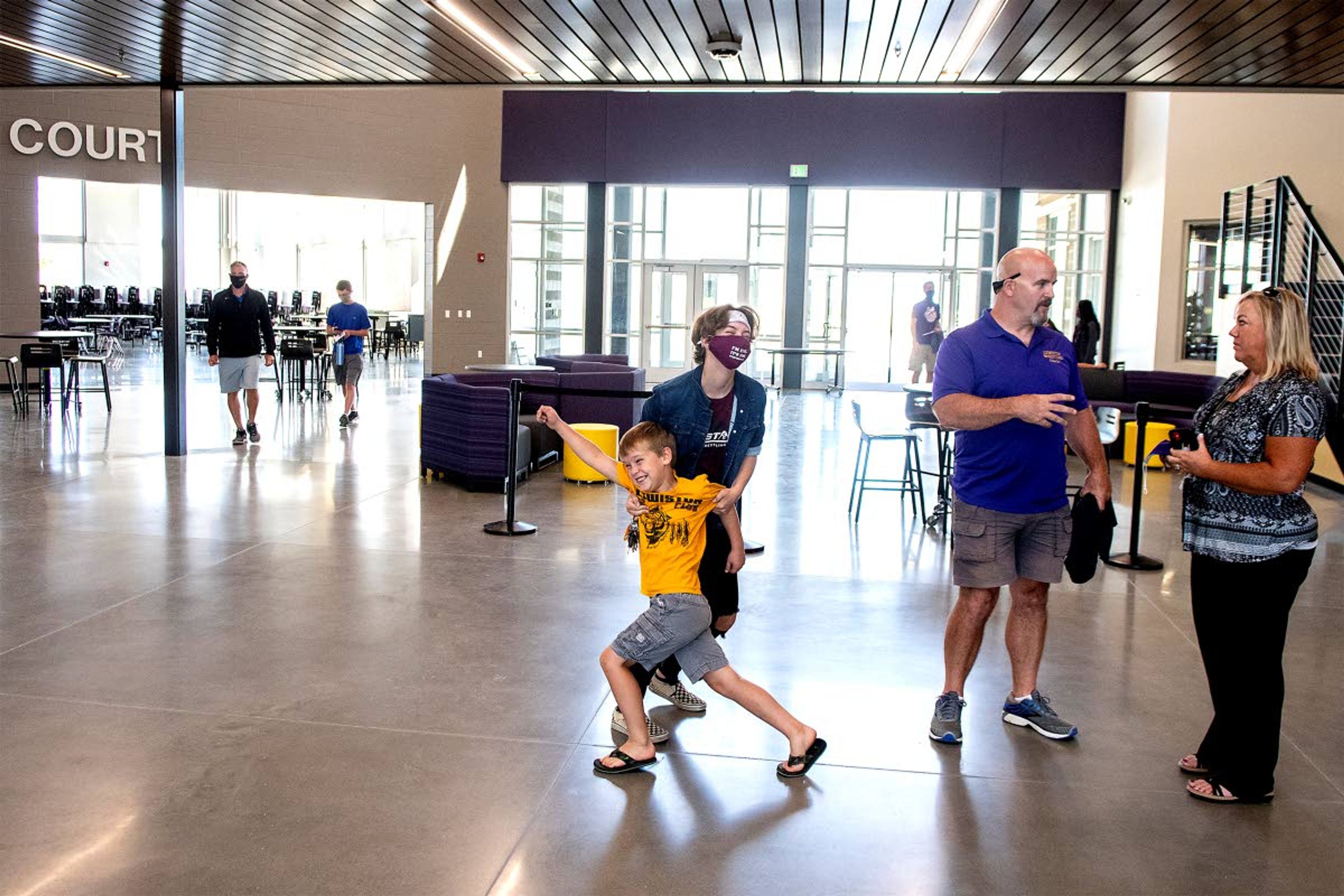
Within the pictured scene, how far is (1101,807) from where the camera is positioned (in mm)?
3541

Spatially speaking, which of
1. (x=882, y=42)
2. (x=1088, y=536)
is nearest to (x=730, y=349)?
(x=1088, y=536)

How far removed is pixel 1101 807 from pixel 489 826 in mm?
1816

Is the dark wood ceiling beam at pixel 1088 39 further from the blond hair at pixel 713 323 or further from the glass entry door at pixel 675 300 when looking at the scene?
the glass entry door at pixel 675 300

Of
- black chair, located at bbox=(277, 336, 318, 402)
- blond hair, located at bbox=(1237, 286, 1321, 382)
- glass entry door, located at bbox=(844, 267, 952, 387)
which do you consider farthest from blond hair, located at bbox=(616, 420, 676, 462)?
glass entry door, located at bbox=(844, 267, 952, 387)

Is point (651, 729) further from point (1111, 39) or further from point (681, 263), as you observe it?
point (681, 263)

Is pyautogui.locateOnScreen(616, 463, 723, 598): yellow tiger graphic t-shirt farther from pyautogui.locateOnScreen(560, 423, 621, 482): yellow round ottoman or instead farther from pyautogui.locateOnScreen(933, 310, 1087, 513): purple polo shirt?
pyautogui.locateOnScreen(560, 423, 621, 482): yellow round ottoman

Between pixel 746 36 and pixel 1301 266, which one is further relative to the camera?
pixel 1301 266

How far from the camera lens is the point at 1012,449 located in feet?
12.7

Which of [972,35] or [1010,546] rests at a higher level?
[972,35]

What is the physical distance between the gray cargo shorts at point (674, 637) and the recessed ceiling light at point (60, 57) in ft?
25.6

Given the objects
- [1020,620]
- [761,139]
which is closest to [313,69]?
[1020,620]

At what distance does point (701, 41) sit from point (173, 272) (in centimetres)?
532

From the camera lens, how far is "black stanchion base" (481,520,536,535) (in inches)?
297

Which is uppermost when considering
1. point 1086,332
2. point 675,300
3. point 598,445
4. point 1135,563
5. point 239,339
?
point 675,300
